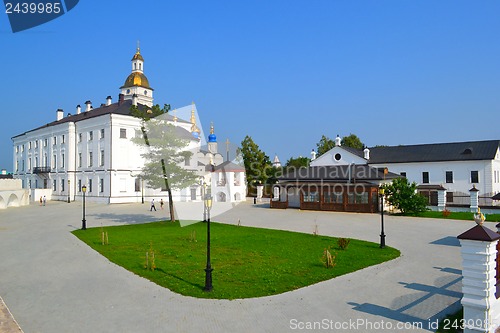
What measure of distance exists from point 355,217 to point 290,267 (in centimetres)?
1770

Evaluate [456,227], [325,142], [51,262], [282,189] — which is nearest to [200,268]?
[51,262]

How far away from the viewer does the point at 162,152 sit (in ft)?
81.6

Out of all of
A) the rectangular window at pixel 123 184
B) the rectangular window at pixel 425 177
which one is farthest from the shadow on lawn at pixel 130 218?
the rectangular window at pixel 425 177

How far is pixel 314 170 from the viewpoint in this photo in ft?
128

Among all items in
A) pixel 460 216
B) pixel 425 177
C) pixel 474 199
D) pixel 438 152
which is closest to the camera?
pixel 460 216

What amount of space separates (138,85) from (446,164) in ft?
148

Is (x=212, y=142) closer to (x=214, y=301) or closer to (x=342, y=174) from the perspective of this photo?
(x=342, y=174)

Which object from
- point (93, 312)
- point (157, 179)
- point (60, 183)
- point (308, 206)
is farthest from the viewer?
point (60, 183)

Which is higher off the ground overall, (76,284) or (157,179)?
(157,179)

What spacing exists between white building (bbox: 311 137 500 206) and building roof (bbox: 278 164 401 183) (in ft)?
25.4

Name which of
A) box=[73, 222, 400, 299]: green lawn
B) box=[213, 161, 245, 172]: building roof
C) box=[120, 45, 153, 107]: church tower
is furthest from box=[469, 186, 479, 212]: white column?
box=[120, 45, 153, 107]: church tower

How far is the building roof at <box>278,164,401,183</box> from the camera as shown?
112 ft

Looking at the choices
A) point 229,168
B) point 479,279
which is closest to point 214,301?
point 479,279

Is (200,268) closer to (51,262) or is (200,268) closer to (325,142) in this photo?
(51,262)
